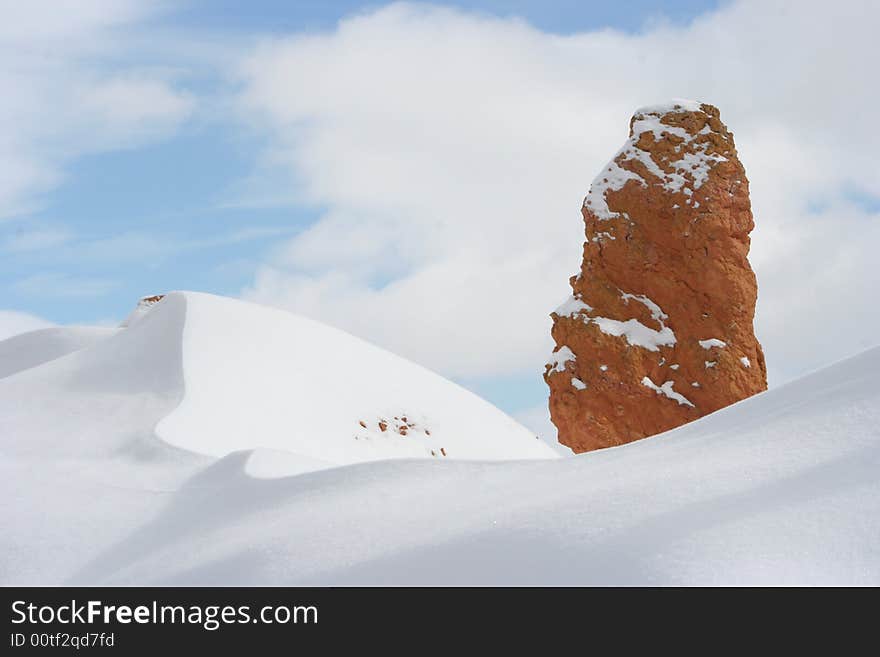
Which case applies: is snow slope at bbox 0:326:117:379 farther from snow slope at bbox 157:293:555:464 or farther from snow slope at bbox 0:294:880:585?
snow slope at bbox 0:294:880:585

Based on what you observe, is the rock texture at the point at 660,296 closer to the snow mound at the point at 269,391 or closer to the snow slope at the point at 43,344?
the snow mound at the point at 269,391

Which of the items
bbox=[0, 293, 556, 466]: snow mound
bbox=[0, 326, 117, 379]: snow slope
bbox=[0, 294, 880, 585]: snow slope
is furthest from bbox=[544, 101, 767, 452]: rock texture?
bbox=[0, 326, 117, 379]: snow slope

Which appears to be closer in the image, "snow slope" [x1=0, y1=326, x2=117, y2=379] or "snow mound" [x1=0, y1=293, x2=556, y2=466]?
"snow mound" [x1=0, y1=293, x2=556, y2=466]

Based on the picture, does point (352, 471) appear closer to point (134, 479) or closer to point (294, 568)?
point (294, 568)

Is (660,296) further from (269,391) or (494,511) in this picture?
(494,511)

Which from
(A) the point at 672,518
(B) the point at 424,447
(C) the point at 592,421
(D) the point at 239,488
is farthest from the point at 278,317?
(A) the point at 672,518

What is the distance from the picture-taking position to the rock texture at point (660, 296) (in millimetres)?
13727

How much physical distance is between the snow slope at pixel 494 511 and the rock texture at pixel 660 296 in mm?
7016

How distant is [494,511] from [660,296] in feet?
35.1

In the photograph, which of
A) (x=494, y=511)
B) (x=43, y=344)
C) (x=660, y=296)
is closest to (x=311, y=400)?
(x=660, y=296)

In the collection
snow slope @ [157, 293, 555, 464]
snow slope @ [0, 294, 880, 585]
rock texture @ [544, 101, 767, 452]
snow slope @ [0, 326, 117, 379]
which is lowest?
snow slope @ [0, 294, 880, 585]

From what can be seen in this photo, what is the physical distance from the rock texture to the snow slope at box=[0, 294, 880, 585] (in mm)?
7016

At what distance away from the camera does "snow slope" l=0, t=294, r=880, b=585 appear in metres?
2.99
